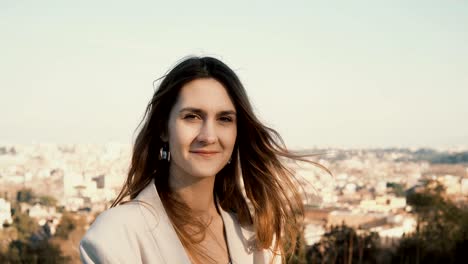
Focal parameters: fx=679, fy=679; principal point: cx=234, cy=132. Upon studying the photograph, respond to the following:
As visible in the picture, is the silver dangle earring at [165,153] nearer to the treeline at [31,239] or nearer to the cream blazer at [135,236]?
the cream blazer at [135,236]

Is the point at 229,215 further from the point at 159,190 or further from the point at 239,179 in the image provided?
the point at 159,190

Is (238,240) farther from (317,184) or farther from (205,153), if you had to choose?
(317,184)

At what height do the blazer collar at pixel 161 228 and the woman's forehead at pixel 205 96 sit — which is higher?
the woman's forehead at pixel 205 96

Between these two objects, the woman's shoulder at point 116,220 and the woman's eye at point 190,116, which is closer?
the woman's shoulder at point 116,220

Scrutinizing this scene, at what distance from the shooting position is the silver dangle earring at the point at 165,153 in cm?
194

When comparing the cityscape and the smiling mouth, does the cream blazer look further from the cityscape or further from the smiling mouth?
the cityscape

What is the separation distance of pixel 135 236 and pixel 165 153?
1.08 ft

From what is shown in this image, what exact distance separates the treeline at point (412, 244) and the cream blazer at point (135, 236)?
18.0 feet

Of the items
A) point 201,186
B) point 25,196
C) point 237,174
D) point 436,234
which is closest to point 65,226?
point 25,196

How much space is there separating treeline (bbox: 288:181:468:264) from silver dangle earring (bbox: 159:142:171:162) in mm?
5362

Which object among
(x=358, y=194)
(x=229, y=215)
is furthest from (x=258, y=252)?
(x=358, y=194)

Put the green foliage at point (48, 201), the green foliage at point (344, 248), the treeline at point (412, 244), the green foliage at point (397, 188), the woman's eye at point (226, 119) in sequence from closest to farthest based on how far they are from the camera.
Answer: the woman's eye at point (226, 119)
the green foliage at point (344, 248)
the treeline at point (412, 244)
the green foliage at point (397, 188)
the green foliage at point (48, 201)

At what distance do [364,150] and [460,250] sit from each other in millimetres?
11004

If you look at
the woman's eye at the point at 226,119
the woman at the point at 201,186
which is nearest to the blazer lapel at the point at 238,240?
the woman at the point at 201,186
